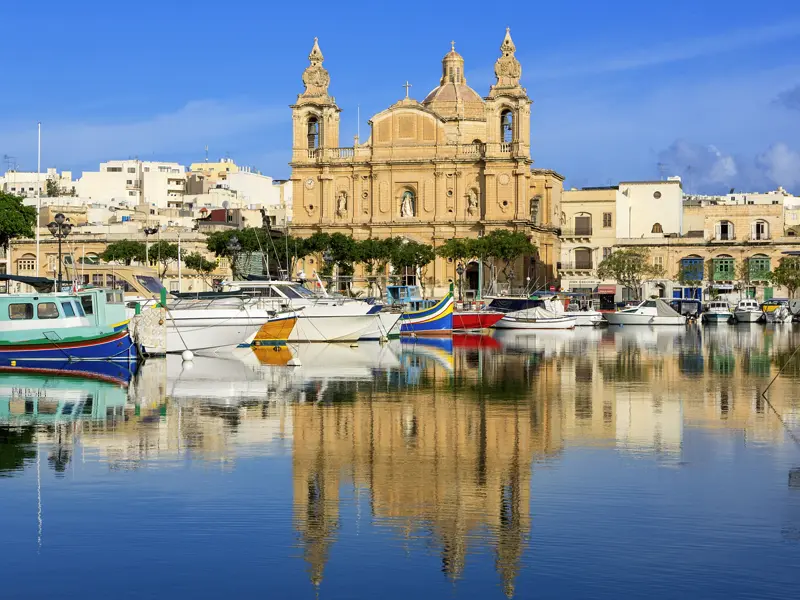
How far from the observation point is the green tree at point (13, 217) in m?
63.2

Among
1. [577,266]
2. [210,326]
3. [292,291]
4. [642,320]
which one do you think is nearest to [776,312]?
[642,320]

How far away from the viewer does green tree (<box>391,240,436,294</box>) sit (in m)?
88.5

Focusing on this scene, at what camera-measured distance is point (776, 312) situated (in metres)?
90.5

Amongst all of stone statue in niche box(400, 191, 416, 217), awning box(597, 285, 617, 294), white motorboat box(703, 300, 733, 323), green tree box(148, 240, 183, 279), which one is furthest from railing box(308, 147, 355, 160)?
white motorboat box(703, 300, 733, 323)

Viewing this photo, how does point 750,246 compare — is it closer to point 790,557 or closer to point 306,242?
point 306,242

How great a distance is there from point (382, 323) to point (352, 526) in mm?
39782

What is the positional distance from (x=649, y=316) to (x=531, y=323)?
14.7 m

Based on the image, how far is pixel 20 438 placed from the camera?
21766mm

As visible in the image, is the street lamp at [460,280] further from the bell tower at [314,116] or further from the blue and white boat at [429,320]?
the blue and white boat at [429,320]

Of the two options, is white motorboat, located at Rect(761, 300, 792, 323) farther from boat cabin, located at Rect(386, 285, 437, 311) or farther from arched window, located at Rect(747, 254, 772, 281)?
boat cabin, located at Rect(386, 285, 437, 311)

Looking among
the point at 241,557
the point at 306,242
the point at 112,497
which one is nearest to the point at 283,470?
the point at 112,497

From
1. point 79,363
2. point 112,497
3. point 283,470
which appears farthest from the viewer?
point 79,363

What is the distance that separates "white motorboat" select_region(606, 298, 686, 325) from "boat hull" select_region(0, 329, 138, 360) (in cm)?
5011

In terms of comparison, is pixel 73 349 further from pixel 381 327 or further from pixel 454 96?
pixel 454 96
